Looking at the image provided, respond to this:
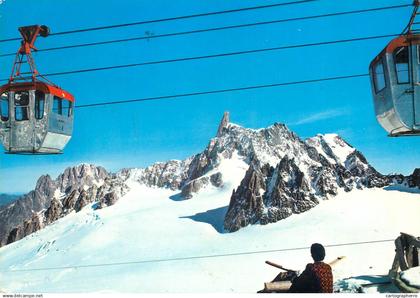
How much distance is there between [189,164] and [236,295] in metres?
114

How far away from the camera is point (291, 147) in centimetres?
9988

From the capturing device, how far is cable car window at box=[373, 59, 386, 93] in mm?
9961

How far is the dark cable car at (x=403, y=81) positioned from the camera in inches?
369

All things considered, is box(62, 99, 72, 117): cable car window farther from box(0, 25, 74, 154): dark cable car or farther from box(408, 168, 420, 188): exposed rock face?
box(408, 168, 420, 188): exposed rock face

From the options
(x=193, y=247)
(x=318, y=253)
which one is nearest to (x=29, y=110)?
(x=318, y=253)

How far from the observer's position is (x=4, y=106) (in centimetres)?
1106

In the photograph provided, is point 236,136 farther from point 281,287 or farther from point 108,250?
point 281,287

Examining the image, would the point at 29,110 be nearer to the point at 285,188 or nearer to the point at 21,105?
the point at 21,105

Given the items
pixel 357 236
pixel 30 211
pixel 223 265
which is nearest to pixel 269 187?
pixel 357 236

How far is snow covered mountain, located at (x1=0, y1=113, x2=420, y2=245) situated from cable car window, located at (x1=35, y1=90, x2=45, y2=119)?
55.5 m

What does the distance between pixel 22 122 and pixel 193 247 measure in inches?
2088

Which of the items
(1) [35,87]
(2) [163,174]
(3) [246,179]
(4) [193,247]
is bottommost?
(4) [193,247]

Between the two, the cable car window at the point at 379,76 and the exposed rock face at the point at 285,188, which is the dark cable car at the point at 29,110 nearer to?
the cable car window at the point at 379,76

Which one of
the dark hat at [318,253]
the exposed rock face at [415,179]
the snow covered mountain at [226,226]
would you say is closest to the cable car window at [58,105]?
the dark hat at [318,253]
